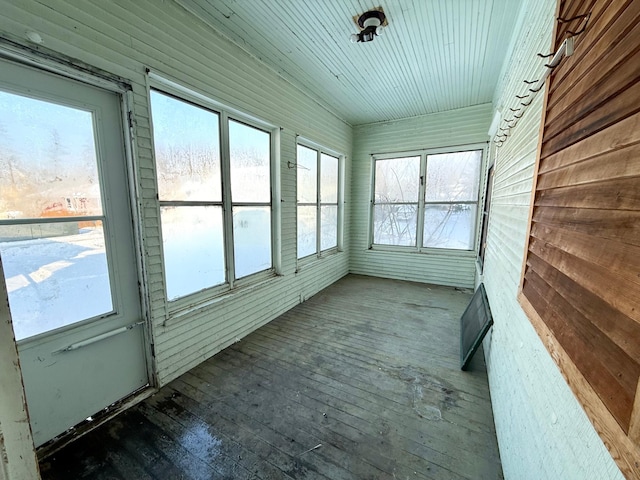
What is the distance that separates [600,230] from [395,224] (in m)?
4.66

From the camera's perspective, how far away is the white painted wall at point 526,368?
2.38 ft

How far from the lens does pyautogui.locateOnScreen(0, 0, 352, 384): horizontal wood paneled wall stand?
59.4 inches

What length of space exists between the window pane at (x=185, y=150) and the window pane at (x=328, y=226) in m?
2.32

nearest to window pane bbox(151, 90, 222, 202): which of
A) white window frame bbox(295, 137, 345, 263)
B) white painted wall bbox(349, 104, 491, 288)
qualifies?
white window frame bbox(295, 137, 345, 263)

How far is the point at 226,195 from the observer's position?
263 cm

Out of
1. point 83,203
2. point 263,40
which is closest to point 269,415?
point 83,203

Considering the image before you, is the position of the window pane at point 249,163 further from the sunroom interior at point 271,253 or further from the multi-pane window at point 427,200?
the multi-pane window at point 427,200

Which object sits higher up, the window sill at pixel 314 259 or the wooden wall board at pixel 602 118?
the wooden wall board at pixel 602 118

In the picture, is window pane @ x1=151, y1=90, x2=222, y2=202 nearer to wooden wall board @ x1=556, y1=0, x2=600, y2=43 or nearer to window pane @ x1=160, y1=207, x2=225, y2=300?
window pane @ x1=160, y1=207, x2=225, y2=300

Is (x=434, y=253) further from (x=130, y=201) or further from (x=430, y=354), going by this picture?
(x=130, y=201)

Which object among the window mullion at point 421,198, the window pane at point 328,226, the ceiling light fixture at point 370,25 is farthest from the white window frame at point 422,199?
the ceiling light fixture at point 370,25

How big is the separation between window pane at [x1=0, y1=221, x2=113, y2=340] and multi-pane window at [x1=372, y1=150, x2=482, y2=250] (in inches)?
181

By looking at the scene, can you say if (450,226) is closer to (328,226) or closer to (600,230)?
(328,226)

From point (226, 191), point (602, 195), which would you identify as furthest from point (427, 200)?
point (602, 195)
